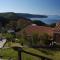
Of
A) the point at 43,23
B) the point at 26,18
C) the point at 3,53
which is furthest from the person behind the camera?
the point at 26,18

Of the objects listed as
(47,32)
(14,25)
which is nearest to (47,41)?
(47,32)

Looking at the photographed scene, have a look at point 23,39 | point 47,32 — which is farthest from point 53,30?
point 23,39

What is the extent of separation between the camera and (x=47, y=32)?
18.8ft

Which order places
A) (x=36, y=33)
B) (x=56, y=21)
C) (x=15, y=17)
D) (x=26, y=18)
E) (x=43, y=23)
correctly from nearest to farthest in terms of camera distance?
1. (x=36, y=33)
2. (x=56, y=21)
3. (x=43, y=23)
4. (x=26, y=18)
5. (x=15, y=17)

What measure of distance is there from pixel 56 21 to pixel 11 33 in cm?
183

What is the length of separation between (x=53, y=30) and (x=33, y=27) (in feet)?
2.64

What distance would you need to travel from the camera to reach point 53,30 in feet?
19.0

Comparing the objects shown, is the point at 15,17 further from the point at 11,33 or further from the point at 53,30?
the point at 53,30

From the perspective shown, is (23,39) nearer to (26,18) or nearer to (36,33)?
(36,33)

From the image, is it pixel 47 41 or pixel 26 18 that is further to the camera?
pixel 26 18

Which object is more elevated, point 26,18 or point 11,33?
point 26,18

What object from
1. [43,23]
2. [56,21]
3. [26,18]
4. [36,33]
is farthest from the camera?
[26,18]

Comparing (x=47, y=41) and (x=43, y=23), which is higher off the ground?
(x=43, y=23)

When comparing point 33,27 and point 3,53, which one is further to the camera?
point 33,27
